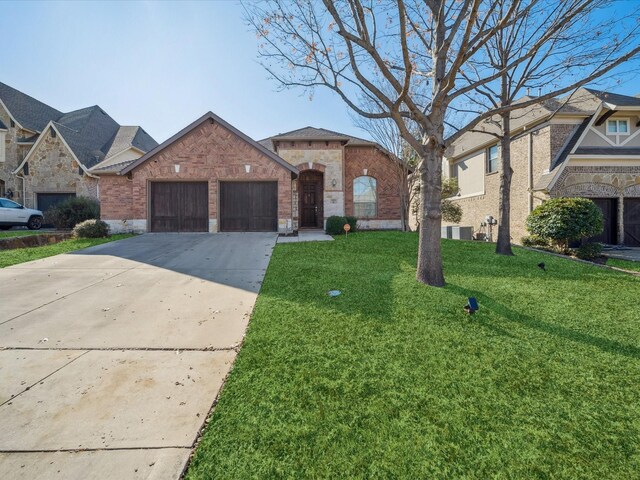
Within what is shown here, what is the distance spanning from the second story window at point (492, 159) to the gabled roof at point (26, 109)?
2892cm

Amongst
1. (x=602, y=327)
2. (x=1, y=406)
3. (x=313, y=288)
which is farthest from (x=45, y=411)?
(x=602, y=327)

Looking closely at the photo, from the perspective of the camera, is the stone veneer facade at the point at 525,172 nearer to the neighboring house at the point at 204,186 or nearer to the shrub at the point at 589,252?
the shrub at the point at 589,252

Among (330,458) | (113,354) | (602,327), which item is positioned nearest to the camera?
(330,458)

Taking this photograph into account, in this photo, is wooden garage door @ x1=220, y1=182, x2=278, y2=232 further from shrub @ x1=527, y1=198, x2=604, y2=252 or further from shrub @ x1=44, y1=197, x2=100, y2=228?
shrub @ x1=527, y1=198, x2=604, y2=252

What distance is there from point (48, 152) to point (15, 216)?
18.4ft

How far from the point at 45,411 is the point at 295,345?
217 centimetres

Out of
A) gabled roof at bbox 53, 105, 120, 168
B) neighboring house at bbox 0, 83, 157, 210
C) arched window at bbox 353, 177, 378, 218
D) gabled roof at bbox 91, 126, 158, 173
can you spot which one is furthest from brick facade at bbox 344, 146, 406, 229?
gabled roof at bbox 53, 105, 120, 168

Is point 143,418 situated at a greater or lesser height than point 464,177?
lesser

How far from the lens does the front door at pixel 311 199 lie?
56.6 ft

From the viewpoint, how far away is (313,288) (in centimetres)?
555

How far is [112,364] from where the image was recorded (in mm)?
3109

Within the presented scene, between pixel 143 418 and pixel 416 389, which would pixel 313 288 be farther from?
pixel 143 418

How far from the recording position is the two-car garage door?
45.1 feet

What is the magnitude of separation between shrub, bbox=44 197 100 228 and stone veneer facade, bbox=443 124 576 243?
67.3 ft
